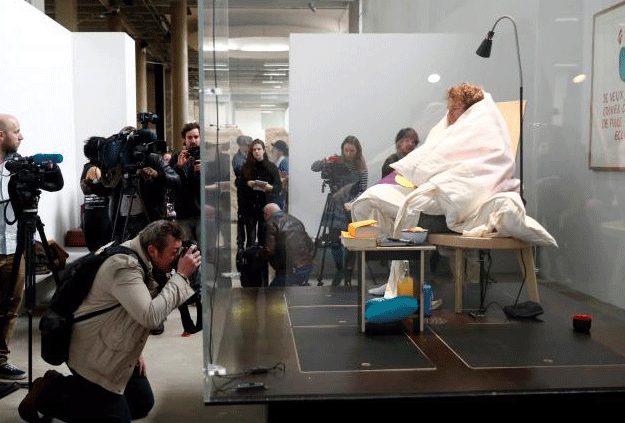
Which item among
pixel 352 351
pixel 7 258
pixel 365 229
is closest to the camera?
pixel 352 351

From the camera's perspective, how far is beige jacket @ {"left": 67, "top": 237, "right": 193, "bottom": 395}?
2559 mm

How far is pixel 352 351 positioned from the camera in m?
3.00

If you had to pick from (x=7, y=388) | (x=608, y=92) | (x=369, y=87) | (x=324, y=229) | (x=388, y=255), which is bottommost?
(x=7, y=388)

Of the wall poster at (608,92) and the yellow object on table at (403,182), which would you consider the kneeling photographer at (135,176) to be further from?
the wall poster at (608,92)

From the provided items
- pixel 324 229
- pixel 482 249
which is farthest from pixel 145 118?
pixel 482 249

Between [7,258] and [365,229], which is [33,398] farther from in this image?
[365,229]

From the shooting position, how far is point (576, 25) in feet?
14.6

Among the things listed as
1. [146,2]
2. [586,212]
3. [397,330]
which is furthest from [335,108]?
[146,2]

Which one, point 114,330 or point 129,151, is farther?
point 129,151

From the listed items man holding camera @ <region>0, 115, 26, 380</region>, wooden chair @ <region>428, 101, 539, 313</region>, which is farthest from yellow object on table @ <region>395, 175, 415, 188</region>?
man holding camera @ <region>0, 115, 26, 380</region>

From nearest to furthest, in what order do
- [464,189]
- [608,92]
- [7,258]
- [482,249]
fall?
[7,258] < [464,189] < [482,249] < [608,92]

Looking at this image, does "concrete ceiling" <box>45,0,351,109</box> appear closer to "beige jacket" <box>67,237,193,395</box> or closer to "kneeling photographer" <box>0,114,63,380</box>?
"kneeling photographer" <box>0,114,63,380</box>

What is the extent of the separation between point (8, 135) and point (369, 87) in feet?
8.63

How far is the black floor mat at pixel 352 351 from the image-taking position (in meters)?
2.77
